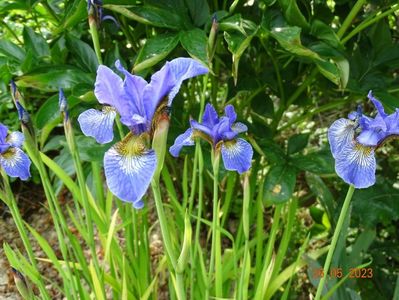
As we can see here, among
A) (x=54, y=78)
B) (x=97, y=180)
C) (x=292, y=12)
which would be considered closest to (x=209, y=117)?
(x=292, y=12)

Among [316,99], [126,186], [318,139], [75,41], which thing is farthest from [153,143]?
[318,139]

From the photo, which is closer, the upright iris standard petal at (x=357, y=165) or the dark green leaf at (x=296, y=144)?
the upright iris standard petal at (x=357, y=165)

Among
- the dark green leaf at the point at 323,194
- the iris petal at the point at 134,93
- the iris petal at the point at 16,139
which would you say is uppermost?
the iris petal at the point at 134,93

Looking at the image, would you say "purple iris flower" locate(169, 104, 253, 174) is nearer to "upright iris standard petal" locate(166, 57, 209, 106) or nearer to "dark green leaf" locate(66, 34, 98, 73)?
"upright iris standard petal" locate(166, 57, 209, 106)

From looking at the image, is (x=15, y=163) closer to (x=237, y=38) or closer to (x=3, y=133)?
(x=3, y=133)

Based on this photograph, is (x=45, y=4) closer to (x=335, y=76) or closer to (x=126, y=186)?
(x=335, y=76)

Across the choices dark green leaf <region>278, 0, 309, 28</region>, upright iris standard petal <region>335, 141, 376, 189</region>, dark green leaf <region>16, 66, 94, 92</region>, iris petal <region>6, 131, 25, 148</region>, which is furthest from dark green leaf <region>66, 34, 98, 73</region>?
upright iris standard petal <region>335, 141, 376, 189</region>

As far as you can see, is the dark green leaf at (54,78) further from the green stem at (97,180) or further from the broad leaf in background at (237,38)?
the broad leaf in background at (237,38)

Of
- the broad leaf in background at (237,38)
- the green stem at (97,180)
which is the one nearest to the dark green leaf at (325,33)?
the broad leaf in background at (237,38)
